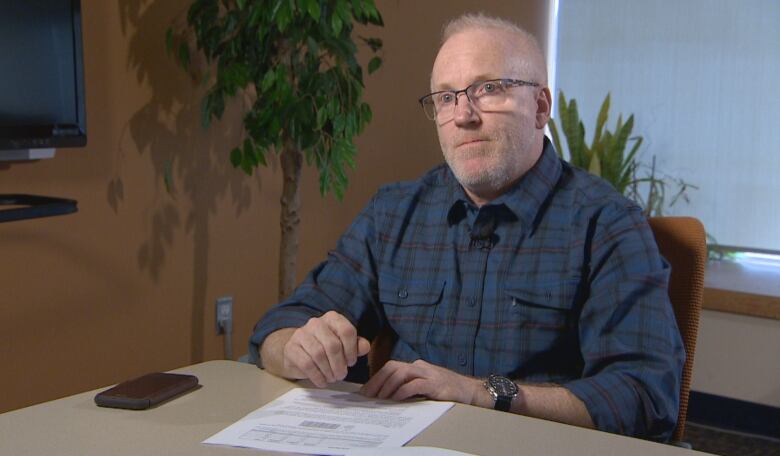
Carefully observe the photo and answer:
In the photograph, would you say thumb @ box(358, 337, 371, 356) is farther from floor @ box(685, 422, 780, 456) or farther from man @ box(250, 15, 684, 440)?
floor @ box(685, 422, 780, 456)

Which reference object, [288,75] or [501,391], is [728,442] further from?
[501,391]

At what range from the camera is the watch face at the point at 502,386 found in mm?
Answer: 1329

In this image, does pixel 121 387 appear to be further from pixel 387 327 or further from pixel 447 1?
pixel 447 1

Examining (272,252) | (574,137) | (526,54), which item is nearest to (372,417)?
(526,54)

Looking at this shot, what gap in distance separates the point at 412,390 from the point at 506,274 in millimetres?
416

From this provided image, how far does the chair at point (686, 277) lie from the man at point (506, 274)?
7cm

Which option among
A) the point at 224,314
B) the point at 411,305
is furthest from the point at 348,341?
the point at 224,314

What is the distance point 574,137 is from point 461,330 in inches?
90.0

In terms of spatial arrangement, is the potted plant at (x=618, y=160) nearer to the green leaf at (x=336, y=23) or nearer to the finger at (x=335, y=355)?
the green leaf at (x=336, y=23)

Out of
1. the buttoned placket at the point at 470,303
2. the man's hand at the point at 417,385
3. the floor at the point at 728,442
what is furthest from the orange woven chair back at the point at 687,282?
the floor at the point at 728,442

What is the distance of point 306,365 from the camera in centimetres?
131

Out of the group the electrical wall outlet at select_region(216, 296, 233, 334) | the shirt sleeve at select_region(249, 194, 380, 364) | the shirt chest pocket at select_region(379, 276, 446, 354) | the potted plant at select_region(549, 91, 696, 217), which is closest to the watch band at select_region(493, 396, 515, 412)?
the shirt chest pocket at select_region(379, 276, 446, 354)

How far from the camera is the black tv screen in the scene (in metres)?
2.16

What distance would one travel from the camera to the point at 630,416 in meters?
1.35
